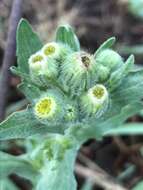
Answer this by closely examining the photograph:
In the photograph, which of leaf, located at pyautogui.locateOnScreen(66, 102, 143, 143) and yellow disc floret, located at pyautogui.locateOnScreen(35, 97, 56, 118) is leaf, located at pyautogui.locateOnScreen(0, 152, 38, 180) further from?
yellow disc floret, located at pyautogui.locateOnScreen(35, 97, 56, 118)

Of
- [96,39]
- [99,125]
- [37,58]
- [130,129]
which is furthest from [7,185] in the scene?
[96,39]

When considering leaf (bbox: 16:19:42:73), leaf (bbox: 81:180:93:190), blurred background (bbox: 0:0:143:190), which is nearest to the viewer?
leaf (bbox: 16:19:42:73)

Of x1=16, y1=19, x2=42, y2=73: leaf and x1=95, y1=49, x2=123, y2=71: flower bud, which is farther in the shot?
x1=16, y1=19, x2=42, y2=73: leaf

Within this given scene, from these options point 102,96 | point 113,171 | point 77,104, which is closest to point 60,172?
point 77,104

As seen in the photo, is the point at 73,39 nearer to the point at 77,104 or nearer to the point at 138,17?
the point at 77,104

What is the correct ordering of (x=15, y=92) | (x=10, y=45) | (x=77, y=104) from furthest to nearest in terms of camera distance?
1. (x=15, y=92)
2. (x=10, y=45)
3. (x=77, y=104)

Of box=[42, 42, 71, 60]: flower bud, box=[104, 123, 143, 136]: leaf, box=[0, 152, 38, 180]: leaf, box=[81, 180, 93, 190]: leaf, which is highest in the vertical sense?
box=[42, 42, 71, 60]: flower bud

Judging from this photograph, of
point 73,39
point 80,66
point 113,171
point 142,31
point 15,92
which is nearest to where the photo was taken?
point 80,66

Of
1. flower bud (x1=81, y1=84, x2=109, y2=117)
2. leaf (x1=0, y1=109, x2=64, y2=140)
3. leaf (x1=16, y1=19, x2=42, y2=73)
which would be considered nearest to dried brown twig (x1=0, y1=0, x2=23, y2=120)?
leaf (x1=16, y1=19, x2=42, y2=73)
